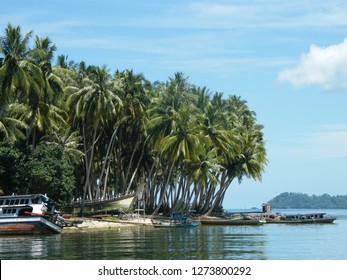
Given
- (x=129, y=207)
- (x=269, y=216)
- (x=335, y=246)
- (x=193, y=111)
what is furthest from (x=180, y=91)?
(x=335, y=246)

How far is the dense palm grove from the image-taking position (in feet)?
206

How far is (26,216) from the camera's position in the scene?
184ft

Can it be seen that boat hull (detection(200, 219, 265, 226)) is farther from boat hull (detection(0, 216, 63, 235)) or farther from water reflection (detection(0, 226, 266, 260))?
water reflection (detection(0, 226, 266, 260))

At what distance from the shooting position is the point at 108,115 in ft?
245

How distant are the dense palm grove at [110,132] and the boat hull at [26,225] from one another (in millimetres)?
7026

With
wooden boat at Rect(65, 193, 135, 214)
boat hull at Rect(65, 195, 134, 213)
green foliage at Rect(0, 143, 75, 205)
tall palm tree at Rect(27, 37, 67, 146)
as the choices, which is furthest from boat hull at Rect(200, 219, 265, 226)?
tall palm tree at Rect(27, 37, 67, 146)

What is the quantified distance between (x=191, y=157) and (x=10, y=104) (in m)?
25.2

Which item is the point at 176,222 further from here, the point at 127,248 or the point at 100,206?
the point at 127,248

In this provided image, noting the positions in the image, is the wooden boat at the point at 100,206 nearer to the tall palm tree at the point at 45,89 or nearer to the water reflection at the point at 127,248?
the tall palm tree at the point at 45,89

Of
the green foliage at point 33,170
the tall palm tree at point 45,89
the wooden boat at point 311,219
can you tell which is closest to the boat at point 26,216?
the green foliage at point 33,170

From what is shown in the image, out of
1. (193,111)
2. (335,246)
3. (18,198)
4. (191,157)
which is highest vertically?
(193,111)

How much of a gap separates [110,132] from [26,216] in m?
30.2
